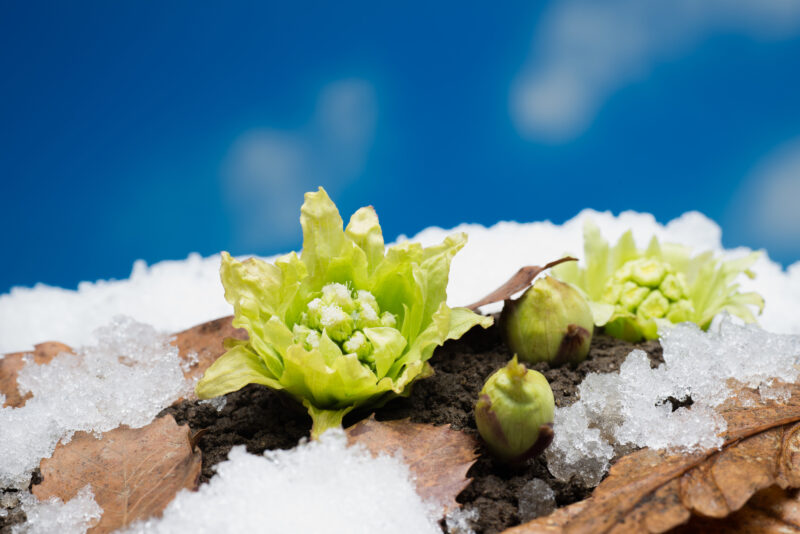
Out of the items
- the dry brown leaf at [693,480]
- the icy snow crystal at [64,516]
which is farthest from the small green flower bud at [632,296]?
the icy snow crystal at [64,516]

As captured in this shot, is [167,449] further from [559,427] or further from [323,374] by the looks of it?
[559,427]

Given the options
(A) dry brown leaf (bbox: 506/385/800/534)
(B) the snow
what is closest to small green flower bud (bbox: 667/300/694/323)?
(A) dry brown leaf (bbox: 506/385/800/534)

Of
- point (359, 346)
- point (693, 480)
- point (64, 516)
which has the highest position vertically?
point (359, 346)

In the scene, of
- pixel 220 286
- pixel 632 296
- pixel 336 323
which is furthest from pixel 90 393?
pixel 220 286

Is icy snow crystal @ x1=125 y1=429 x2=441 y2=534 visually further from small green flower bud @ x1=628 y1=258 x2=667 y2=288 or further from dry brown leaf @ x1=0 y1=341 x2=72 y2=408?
small green flower bud @ x1=628 y1=258 x2=667 y2=288

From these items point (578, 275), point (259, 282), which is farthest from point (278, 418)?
point (578, 275)

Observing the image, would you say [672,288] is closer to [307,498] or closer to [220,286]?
[307,498]
